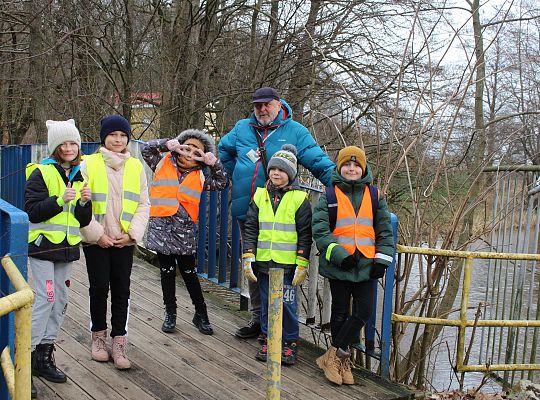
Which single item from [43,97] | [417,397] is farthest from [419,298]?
[43,97]

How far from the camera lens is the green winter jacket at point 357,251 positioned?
3.94 m

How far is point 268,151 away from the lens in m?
4.47

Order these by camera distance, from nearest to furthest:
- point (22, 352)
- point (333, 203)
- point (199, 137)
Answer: point (22, 352)
point (333, 203)
point (199, 137)

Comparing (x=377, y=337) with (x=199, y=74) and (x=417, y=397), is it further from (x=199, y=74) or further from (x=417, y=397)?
(x=199, y=74)

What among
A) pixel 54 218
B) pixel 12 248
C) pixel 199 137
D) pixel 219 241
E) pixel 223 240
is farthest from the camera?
pixel 219 241

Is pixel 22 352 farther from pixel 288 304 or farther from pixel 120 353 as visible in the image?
pixel 288 304

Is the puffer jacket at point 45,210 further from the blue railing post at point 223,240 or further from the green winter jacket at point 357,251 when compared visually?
the blue railing post at point 223,240

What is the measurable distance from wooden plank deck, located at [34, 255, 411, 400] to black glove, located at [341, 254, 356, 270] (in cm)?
80

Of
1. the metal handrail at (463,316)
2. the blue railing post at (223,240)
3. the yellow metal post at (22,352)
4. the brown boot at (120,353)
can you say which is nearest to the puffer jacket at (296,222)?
the metal handrail at (463,316)

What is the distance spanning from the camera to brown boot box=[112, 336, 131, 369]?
13.1 ft

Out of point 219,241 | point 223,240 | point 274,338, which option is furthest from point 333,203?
point 219,241

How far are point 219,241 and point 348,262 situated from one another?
2876 millimetres

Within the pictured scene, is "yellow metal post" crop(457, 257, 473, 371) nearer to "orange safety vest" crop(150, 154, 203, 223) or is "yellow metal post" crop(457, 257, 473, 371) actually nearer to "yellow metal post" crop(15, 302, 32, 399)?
"orange safety vest" crop(150, 154, 203, 223)

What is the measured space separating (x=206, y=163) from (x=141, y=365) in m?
1.51
